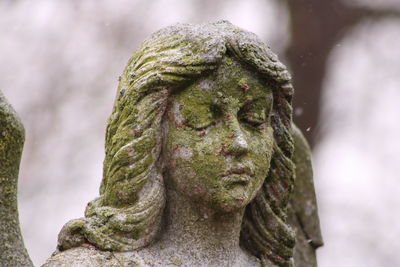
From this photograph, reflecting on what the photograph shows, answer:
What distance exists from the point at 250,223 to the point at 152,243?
1.95ft

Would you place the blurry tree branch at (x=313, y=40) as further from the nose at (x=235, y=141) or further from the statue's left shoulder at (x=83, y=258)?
the statue's left shoulder at (x=83, y=258)

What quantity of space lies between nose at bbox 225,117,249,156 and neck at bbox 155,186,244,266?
0.33m

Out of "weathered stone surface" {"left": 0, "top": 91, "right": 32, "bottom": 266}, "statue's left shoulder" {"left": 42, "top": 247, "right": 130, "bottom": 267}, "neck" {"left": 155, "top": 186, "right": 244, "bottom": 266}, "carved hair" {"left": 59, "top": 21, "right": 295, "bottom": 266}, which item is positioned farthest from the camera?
"neck" {"left": 155, "top": 186, "right": 244, "bottom": 266}

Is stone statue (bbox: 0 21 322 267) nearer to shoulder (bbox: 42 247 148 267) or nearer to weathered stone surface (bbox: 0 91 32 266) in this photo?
shoulder (bbox: 42 247 148 267)

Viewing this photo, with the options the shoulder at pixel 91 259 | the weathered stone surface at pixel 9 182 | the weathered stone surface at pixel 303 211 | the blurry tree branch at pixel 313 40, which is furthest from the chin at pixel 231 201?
the blurry tree branch at pixel 313 40

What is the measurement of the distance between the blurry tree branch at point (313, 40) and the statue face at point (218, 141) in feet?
15.5

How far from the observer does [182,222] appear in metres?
5.03

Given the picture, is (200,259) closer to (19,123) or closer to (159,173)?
(159,173)

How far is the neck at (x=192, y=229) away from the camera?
197 inches

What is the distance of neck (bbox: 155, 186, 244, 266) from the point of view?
501cm

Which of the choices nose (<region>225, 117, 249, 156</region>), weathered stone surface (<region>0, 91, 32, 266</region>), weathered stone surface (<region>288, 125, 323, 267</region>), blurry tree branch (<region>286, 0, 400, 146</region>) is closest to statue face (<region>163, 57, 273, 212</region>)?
nose (<region>225, 117, 249, 156</region>)

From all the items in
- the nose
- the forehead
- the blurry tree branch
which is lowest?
the nose

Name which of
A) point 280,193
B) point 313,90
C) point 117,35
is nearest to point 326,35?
point 313,90

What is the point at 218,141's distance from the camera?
487 centimetres
